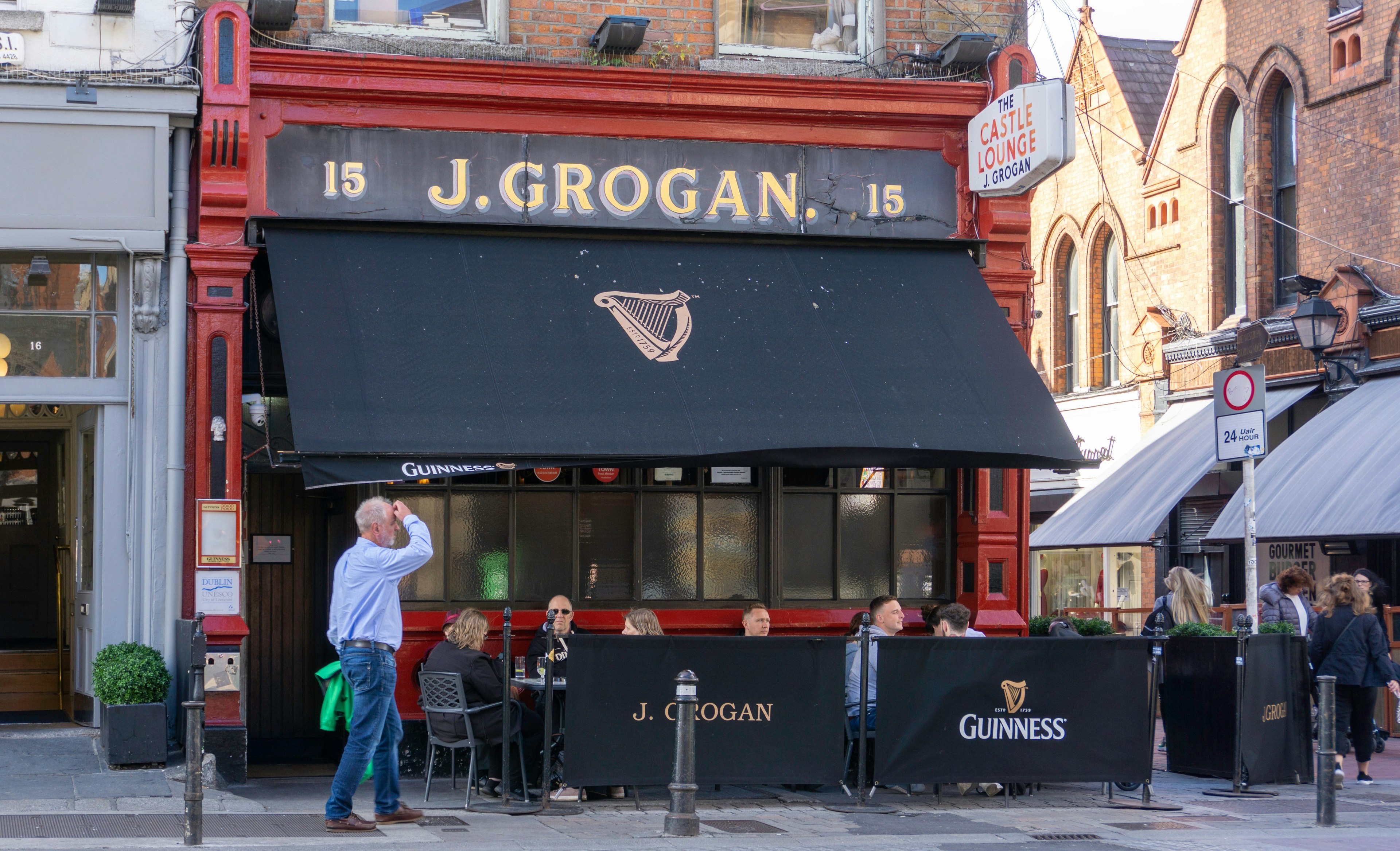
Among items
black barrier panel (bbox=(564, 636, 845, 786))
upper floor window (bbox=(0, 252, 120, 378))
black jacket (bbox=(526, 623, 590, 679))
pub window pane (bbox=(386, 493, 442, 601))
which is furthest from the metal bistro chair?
upper floor window (bbox=(0, 252, 120, 378))

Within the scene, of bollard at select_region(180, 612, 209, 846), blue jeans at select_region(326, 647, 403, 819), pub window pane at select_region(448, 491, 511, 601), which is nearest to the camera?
bollard at select_region(180, 612, 209, 846)

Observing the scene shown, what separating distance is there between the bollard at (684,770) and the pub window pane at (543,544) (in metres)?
3.40

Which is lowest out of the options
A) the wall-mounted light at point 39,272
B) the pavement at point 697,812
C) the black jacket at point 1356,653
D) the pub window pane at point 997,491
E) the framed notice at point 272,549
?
the pavement at point 697,812

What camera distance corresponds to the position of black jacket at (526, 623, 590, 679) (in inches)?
416

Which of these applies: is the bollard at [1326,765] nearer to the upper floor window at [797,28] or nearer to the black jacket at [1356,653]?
the black jacket at [1356,653]

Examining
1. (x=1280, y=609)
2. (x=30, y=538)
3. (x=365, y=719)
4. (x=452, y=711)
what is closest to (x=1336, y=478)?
(x=1280, y=609)

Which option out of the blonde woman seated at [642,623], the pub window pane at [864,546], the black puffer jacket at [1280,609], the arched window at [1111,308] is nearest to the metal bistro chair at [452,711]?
the blonde woman seated at [642,623]

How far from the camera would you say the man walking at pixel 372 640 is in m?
8.68

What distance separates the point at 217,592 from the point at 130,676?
821mm

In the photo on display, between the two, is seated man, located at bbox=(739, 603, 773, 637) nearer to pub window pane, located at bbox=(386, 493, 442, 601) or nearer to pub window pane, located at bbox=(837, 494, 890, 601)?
pub window pane, located at bbox=(837, 494, 890, 601)

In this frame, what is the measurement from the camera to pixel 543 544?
473 inches

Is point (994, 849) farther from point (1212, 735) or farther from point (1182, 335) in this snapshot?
point (1182, 335)

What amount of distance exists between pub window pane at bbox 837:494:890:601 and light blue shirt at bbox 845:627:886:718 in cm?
181

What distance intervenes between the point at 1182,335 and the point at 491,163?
504 inches
